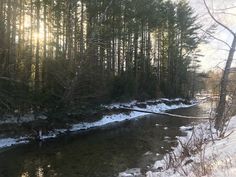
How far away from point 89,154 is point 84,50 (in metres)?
11.3

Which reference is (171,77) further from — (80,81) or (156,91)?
(80,81)

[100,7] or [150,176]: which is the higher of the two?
[100,7]

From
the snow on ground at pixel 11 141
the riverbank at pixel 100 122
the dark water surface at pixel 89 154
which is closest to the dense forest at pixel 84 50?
the riverbank at pixel 100 122

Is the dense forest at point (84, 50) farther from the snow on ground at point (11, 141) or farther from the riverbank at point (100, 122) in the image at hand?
the snow on ground at point (11, 141)

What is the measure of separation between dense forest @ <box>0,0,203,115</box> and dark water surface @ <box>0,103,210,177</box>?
247 cm

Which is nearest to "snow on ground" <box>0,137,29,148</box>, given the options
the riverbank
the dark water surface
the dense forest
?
the riverbank

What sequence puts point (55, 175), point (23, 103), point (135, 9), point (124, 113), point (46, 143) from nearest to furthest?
1. point (55, 175)
2. point (46, 143)
3. point (23, 103)
4. point (124, 113)
5. point (135, 9)

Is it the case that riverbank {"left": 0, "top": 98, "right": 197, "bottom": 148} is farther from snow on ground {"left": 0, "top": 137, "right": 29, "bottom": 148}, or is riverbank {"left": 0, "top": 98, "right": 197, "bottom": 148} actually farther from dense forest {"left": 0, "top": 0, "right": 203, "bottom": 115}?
dense forest {"left": 0, "top": 0, "right": 203, "bottom": 115}

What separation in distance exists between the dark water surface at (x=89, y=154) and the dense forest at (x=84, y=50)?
8.10ft

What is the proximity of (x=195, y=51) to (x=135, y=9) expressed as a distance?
2415cm

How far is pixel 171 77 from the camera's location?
52469 millimetres

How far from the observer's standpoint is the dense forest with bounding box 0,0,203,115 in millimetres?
21828

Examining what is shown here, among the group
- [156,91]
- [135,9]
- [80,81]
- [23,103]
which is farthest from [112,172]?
[156,91]

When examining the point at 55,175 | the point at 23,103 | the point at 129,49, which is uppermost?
the point at 129,49
